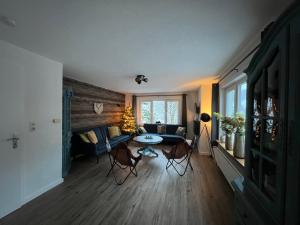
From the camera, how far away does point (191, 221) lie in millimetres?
2098

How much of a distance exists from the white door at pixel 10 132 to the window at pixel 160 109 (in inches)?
230

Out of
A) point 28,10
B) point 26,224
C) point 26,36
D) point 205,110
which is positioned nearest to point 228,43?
point 28,10

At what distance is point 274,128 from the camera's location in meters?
0.89

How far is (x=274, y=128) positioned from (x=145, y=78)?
337 cm

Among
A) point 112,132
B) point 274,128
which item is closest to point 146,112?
point 112,132

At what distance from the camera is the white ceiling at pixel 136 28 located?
140 cm

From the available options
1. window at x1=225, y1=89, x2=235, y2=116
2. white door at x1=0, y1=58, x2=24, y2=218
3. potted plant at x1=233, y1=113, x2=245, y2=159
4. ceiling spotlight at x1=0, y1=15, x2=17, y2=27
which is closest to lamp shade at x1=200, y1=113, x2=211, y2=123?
window at x1=225, y1=89, x2=235, y2=116

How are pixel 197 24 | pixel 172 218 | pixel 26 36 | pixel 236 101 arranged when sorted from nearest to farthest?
1. pixel 197 24
2. pixel 26 36
3. pixel 172 218
4. pixel 236 101

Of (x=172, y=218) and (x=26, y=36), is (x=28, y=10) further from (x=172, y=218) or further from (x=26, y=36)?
(x=172, y=218)

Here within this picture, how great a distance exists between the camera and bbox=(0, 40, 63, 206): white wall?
245 centimetres

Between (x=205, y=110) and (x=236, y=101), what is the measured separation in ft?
5.98

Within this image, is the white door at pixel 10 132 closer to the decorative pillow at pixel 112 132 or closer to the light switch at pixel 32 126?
the light switch at pixel 32 126

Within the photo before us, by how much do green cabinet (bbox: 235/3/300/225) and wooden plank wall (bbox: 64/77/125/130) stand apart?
4589mm

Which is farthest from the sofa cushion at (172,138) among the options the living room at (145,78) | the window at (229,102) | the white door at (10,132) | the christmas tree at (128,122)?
the white door at (10,132)
